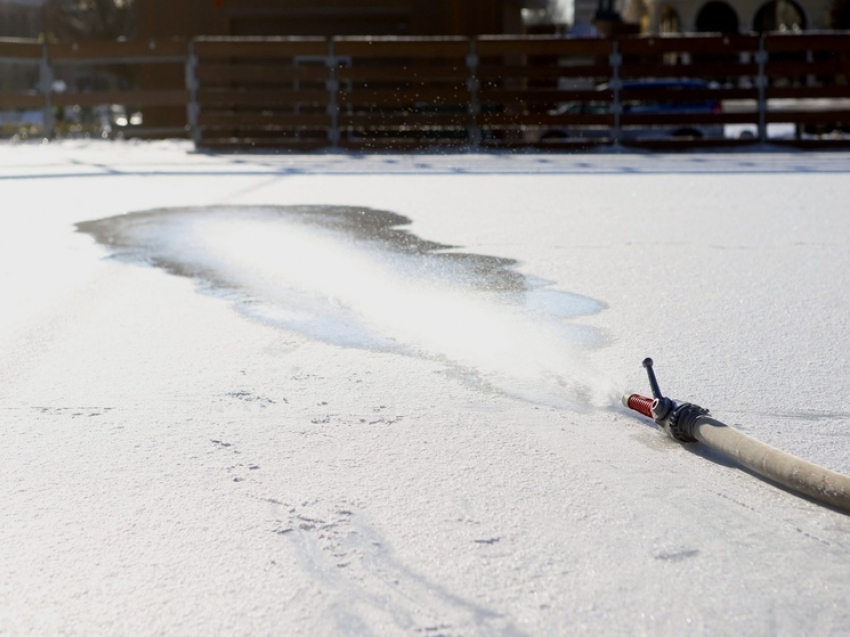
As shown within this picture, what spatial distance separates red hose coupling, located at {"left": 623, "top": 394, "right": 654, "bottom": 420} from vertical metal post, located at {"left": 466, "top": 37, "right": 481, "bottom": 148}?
15178 millimetres

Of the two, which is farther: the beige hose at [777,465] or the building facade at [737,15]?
the building facade at [737,15]

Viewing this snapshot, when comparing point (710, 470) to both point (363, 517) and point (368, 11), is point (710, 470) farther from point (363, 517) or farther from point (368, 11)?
point (368, 11)

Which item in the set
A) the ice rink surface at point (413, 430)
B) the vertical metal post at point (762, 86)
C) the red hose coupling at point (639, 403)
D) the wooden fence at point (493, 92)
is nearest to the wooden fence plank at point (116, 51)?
the wooden fence at point (493, 92)

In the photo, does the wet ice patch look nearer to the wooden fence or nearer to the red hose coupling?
the red hose coupling

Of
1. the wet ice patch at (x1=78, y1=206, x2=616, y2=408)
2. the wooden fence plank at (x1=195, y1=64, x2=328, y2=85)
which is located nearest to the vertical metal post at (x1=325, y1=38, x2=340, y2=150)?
Result: the wooden fence plank at (x1=195, y1=64, x2=328, y2=85)

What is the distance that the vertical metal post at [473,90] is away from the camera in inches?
720

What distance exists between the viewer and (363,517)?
2.58 m

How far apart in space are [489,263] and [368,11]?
66.7 ft

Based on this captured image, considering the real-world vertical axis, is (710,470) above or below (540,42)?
below

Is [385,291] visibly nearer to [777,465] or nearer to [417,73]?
[777,465]

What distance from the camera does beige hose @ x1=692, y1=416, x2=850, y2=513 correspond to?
99.2 inches

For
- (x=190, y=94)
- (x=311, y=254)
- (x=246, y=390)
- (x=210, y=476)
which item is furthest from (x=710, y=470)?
(x=190, y=94)

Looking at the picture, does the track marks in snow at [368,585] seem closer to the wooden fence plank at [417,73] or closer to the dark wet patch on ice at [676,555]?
the dark wet patch on ice at [676,555]

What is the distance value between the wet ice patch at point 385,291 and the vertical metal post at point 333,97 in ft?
35.0
